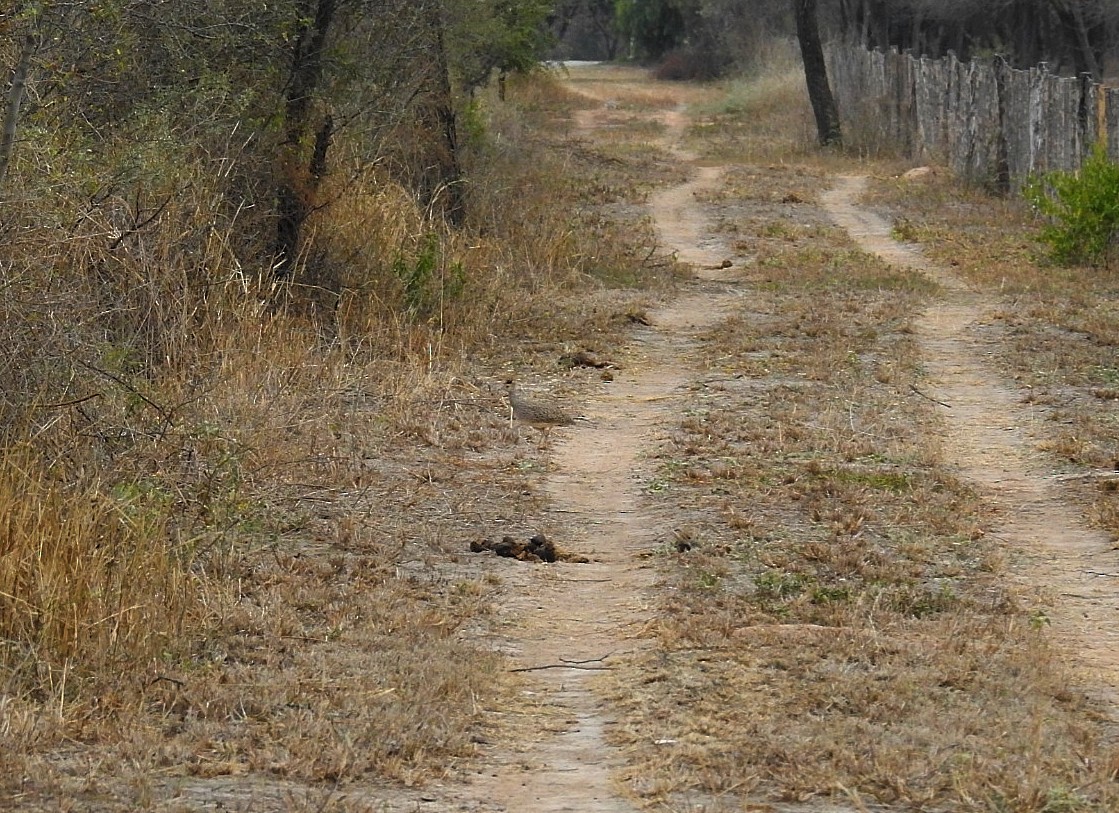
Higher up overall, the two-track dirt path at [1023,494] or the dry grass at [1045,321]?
the two-track dirt path at [1023,494]

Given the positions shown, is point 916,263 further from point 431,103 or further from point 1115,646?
point 1115,646

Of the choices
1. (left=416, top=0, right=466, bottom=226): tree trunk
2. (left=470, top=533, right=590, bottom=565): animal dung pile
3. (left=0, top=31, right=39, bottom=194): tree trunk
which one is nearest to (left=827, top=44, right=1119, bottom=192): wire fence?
(left=416, top=0, right=466, bottom=226): tree trunk

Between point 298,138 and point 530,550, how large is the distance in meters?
4.62

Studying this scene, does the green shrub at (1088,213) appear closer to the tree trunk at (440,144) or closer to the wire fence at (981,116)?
the wire fence at (981,116)

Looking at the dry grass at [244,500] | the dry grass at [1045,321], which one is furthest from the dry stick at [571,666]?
the dry grass at [1045,321]

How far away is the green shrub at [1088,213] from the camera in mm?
13180

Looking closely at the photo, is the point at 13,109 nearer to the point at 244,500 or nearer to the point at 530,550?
the point at 244,500

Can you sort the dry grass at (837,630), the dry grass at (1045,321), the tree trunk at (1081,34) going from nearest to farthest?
1. the dry grass at (837,630)
2. the dry grass at (1045,321)
3. the tree trunk at (1081,34)

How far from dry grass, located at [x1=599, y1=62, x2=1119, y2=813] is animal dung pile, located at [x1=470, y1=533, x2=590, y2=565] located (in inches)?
15.5

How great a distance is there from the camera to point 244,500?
252 inches

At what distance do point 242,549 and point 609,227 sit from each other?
1024 centimetres

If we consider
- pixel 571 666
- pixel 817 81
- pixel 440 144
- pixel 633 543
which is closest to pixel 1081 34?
pixel 817 81

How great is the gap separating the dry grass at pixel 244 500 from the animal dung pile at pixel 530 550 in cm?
15

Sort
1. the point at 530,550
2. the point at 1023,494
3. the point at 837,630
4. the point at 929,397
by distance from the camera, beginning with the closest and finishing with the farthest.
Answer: the point at 837,630, the point at 530,550, the point at 1023,494, the point at 929,397
